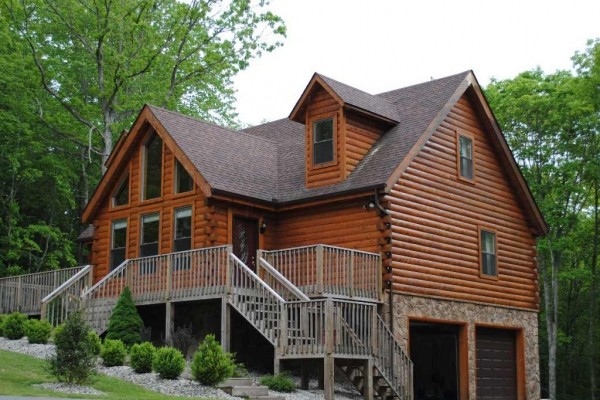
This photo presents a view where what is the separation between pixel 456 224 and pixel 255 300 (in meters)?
7.18

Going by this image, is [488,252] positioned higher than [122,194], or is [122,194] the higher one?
[122,194]

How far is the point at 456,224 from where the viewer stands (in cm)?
2509

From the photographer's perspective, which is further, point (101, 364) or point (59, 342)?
point (101, 364)

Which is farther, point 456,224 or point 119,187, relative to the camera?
point 119,187

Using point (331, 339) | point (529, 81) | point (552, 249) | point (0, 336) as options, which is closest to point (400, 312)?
point (331, 339)

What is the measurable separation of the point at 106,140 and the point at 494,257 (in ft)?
56.4

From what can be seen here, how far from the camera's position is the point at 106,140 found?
115 ft

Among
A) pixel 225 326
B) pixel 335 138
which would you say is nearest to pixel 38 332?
pixel 225 326

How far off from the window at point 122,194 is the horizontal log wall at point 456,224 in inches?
360

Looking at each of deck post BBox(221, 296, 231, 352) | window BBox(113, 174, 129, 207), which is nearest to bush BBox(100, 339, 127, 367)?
deck post BBox(221, 296, 231, 352)

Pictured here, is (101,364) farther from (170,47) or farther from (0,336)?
(170,47)

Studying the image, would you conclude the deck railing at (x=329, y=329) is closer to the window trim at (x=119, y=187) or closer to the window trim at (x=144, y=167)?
the window trim at (x=144, y=167)

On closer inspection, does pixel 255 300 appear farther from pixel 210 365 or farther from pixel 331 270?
pixel 210 365

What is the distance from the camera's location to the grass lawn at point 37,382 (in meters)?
14.7
